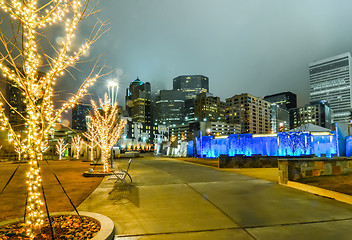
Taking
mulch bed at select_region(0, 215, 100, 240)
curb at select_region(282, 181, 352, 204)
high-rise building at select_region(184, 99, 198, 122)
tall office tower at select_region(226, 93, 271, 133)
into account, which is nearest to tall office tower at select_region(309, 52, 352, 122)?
tall office tower at select_region(226, 93, 271, 133)

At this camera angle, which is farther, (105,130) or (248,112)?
(248,112)

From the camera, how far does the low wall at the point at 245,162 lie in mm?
18000

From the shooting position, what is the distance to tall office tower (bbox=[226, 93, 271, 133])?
158 m

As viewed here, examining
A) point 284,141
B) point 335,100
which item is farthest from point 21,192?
point 335,100

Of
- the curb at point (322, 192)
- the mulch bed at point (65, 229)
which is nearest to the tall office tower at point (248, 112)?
the curb at point (322, 192)

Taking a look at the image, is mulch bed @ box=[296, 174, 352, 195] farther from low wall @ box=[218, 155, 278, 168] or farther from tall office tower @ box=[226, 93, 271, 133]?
tall office tower @ box=[226, 93, 271, 133]

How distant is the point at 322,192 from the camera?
7.39 metres

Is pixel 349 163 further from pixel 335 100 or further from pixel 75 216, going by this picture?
pixel 335 100

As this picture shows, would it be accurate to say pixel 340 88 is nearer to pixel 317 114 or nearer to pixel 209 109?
pixel 317 114

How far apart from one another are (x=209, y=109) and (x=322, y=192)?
16499 cm

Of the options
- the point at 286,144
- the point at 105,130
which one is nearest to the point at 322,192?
the point at 105,130

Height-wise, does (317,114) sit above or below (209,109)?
below

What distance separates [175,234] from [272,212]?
268 cm

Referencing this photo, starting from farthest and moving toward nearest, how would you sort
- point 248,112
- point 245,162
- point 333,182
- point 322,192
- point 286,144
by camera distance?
point 248,112
point 286,144
point 245,162
point 333,182
point 322,192
